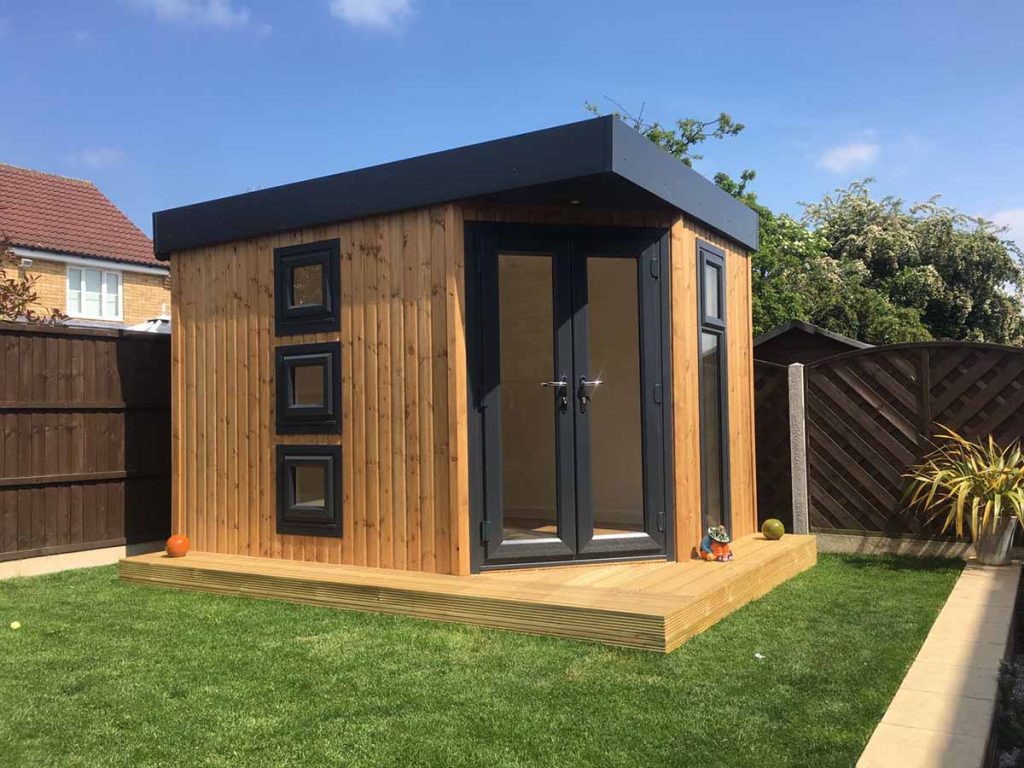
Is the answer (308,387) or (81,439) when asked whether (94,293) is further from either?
(308,387)

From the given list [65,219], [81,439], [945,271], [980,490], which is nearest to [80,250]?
[65,219]

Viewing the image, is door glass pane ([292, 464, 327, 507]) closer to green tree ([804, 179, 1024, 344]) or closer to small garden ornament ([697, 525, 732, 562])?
small garden ornament ([697, 525, 732, 562])

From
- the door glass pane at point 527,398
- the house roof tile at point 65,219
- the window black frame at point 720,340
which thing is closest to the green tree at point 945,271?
the house roof tile at point 65,219

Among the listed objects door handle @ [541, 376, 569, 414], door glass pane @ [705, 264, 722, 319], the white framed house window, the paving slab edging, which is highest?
the white framed house window

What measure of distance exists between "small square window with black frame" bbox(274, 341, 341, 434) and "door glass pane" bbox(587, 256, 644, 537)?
1680mm

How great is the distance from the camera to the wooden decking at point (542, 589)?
13.5 feet

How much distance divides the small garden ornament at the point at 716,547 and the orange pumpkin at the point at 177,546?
11.6ft

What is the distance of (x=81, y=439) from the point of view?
21.6 ft

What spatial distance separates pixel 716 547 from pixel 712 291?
1.80m

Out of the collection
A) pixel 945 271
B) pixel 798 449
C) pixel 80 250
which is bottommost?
pixel 798 449

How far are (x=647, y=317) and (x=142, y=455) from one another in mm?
4304

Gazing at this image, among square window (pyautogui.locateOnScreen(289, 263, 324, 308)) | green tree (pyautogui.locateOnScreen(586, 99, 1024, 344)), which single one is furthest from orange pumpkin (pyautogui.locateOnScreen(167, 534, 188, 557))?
green tree (pyautogui.locateOnScreen(586, 99, 1024, 344))

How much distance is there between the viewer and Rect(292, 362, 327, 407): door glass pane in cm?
572

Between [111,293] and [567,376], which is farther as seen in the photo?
[111,293]
